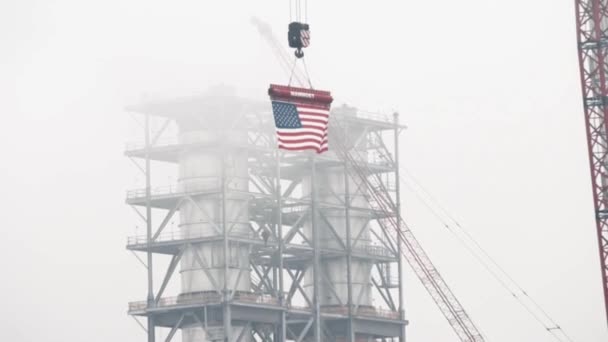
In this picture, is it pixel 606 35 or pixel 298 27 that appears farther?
pixel 606 35

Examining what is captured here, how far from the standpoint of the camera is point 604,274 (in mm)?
158875

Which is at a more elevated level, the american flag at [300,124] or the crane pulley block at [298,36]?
the crane pulley block at [298,36]

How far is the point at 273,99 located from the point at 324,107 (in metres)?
3.41

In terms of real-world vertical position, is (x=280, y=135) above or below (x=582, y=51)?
below

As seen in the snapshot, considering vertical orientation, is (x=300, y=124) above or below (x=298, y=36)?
below

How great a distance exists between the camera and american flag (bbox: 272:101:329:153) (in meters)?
123


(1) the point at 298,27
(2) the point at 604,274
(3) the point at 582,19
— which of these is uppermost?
(3) the point at 582,19

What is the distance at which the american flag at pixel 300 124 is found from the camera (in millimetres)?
122875

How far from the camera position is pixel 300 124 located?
12300 cm

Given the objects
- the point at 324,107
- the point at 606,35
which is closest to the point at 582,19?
the point at 606,35

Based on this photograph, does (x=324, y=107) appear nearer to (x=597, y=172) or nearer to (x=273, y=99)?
(x=273, y=99)

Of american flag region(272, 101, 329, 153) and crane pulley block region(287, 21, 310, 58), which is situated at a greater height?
crane pulley block region(287, 21, 310, 58)

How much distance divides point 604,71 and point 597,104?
279 cm

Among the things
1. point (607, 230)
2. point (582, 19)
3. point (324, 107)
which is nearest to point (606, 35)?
point (582, 19)
